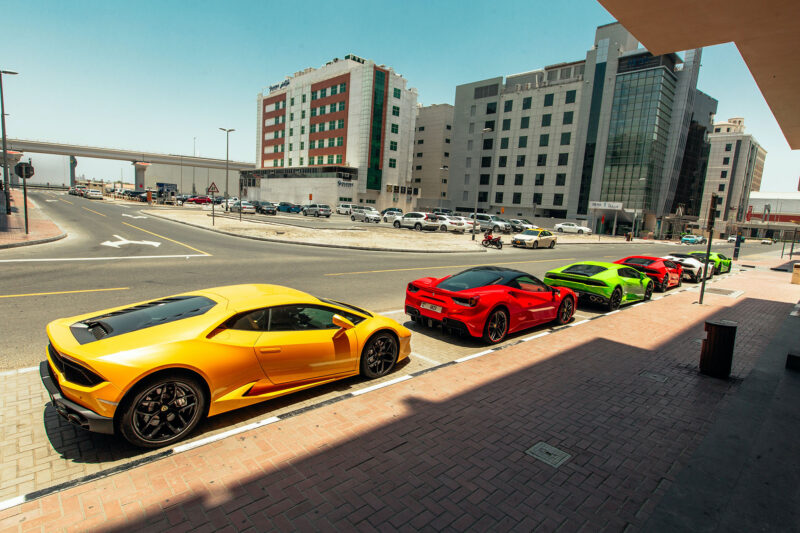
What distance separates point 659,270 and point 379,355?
13.3 m

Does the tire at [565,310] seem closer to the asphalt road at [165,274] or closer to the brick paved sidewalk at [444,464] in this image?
the asphalt road at [165,274]

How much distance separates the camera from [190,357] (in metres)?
4.12

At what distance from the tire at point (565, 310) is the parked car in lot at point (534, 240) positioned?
24.2 m

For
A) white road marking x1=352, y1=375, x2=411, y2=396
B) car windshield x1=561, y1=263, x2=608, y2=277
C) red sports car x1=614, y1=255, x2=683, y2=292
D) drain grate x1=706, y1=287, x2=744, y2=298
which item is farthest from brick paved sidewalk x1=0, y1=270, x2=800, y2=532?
drain grate x1=706, y1=287, x2=744, y2=298

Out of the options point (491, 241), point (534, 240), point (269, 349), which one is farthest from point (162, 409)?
point (534, 240)

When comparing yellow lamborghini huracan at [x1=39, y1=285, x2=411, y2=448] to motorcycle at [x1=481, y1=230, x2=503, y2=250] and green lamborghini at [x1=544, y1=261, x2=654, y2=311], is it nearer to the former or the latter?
green lamborghini at [x1=544, y1=261, x2=654, y2=311]

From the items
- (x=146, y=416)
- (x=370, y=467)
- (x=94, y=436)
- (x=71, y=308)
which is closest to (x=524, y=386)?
(x=370, y=467)

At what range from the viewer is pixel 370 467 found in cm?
396

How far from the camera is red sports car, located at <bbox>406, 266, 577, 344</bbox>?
763 centimetres

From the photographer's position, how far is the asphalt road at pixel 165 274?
25.7 feet

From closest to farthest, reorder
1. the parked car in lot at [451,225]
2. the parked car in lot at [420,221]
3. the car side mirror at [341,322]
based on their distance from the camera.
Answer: the car side mirror at [341,322] → the parked car in lot at [420,221] → the parked car in lot at [451,225]

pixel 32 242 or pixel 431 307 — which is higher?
pixel 431 307

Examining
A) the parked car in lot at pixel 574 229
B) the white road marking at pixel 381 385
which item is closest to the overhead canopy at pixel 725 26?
the white road marking at pixel 381 385

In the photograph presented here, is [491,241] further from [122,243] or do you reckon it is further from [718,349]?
[718,349]
